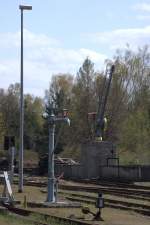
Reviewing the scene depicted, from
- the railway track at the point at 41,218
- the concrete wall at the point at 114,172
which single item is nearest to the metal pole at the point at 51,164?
the railway track at the point at 41,218

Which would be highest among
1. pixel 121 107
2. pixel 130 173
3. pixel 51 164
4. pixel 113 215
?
pixel 121 107

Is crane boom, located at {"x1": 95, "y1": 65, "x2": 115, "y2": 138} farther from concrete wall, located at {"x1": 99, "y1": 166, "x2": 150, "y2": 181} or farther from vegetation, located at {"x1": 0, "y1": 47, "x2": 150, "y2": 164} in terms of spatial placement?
concrete wall, located at {"x1": 99, "y1": 166, "x2": 150, "y2": 181}

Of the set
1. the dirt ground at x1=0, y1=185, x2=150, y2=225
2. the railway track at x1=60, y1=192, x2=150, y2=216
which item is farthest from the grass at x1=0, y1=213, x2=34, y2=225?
the railway track at x1=60, y1=192, x2=150, y2=216

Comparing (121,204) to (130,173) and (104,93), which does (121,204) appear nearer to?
(130,173)

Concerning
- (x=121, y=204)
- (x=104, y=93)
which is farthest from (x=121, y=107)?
(x=121, y=204)

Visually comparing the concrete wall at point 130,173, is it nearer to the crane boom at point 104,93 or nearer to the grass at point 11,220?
the crane boom at point 104,93

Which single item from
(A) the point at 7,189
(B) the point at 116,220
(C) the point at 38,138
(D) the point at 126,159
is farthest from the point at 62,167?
(C) the point at 38,138

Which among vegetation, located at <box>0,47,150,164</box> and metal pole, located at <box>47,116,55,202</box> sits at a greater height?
vegetation, located at <box>0,47,150,164</box>

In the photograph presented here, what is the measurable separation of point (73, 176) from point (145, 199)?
87.6 feet

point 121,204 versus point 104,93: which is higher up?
point 104,93

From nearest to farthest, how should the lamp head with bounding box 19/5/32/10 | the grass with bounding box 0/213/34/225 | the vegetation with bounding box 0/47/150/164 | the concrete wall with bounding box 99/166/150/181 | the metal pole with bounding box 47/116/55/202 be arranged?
the grass with bounding box 0/213/34/225 → the metal pole with bounding box 47/116/55/202 → the lamp head with bounding box 19/5/32/10 → the concrete wall with bounding box 99/166/150/181 → the vegetation with bounding box 0/47/150/164

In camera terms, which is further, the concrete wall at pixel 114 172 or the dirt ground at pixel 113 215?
the concrete wall at pixel 114 172

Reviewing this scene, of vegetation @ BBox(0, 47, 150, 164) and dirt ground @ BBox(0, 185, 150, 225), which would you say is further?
vegetation @ BBox(0, 47, 150, 164)

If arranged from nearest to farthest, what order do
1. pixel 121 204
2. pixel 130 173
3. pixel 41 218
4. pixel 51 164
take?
pixel 41 218, pixel 51 164, pixel 121 204, pixel 130 173
